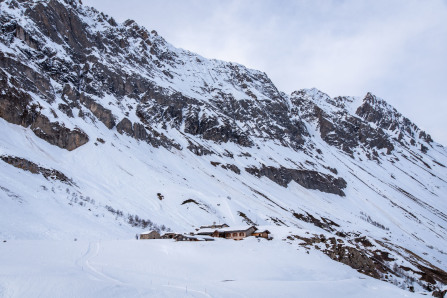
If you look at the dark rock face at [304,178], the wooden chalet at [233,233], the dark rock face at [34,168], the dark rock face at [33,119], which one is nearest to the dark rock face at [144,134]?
the dark rock face at [33,119]

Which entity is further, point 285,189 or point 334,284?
point 285,189

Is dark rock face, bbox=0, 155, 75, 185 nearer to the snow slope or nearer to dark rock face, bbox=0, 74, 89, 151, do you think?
dark rock face, bbox=0, 74, 89, 151

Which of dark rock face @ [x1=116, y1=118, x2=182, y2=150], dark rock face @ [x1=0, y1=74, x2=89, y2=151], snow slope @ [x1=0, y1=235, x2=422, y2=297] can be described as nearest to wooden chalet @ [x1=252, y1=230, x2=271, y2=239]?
snow slope @ [x1=0, y1=235, x2=422, y2=297]

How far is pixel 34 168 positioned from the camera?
70188 millimetres

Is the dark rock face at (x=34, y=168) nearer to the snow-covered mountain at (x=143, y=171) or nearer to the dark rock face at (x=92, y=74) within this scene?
the snow-covered mountain at (x=143, y=171)

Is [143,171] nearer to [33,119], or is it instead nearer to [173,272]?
[33,119]

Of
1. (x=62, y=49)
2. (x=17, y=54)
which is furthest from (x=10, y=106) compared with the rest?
(x=62, y=49)

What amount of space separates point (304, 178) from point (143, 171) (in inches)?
3761

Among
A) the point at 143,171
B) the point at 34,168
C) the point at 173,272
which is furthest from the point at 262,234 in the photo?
the point at 143,171

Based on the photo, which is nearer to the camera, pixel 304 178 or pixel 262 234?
pixel 262 234

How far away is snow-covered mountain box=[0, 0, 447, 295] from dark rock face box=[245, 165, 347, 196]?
695mm

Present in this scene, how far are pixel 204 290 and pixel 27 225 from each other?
128ft

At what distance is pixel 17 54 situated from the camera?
117 meters

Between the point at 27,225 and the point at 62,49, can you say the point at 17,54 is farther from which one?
the point at 27,225
